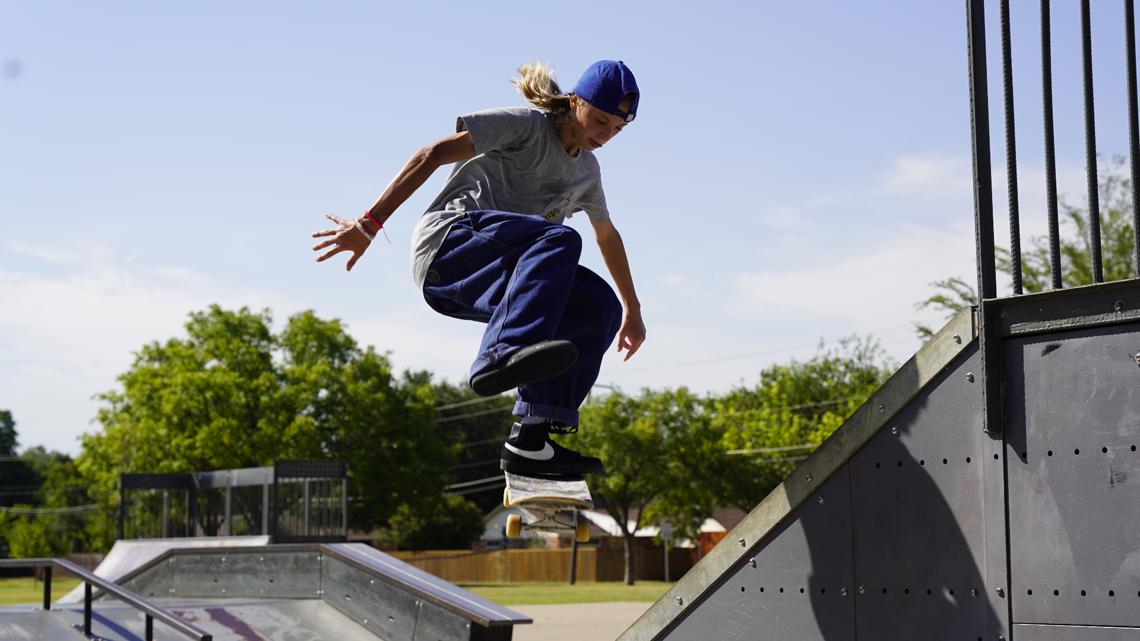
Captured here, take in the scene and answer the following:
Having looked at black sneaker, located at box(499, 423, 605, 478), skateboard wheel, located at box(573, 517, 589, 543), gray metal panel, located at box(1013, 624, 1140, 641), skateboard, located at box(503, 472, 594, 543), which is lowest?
gray metal panel, located at box(1013, 624, 1140, 641)

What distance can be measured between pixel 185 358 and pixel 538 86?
44.8m

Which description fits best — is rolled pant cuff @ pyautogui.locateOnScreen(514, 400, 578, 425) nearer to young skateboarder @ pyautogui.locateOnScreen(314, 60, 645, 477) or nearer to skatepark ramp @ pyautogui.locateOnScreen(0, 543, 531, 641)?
young skateboarder @ pyautogui.locateOnScreen(314, 60, 645, 477)

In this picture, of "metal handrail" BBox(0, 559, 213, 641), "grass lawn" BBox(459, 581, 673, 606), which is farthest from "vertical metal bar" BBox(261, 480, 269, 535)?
"metal handrail" BBox(0, 559, 213, 641)

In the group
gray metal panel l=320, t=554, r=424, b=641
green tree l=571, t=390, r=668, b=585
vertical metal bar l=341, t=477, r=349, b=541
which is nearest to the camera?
gray metal panel l=320, t=554, r=424, b=641

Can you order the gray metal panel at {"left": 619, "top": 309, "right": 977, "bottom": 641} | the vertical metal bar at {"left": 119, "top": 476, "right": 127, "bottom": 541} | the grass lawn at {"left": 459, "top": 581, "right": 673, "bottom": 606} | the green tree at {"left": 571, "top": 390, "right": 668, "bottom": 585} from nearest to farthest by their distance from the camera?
the gray metal panel at {"left": 619, "top": 309, "right": 977, "bottom": 641}
the vertical metal bar at {"left": 119, "top": 476, "right": 127, "bottom": 541}
the grass lawn at {"left": 459, "top": 581, "right": 673, "bottom": 606}
the green tree at {"left": 571, "top": 390, "right": 668, "bottom": 585}

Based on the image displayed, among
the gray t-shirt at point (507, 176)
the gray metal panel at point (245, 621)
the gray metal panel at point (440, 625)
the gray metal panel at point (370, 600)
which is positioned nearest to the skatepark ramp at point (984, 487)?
the gray t-shirt at point (507, 176)

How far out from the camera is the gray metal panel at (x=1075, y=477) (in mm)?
3492

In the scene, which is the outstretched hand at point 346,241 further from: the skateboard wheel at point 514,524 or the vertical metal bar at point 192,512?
the vertical metal bar at point 192,512

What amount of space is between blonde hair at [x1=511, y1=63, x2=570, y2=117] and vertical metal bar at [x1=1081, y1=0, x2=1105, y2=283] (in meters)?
1.86

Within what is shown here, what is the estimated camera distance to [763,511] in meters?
4.55

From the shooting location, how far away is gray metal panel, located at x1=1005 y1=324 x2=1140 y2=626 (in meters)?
3.49

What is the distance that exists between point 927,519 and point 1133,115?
1560 millimetres

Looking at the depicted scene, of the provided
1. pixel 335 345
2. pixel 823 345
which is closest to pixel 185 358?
pixel 335 345

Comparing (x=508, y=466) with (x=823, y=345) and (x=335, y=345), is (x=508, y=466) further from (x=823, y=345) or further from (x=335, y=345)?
(x=823, y=345)
